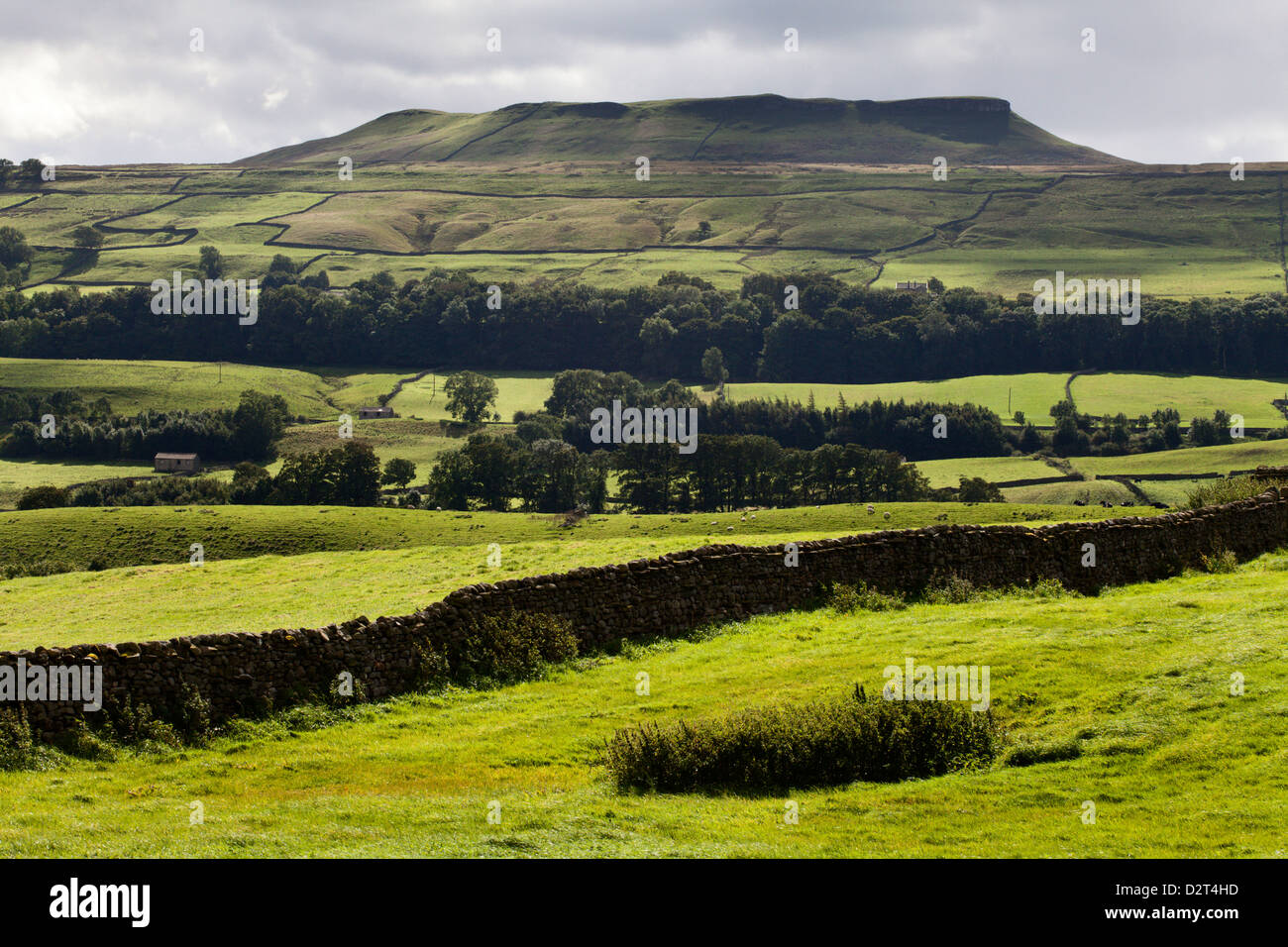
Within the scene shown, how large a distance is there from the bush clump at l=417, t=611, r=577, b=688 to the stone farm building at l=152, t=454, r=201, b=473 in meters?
102

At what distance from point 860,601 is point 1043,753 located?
10.8m

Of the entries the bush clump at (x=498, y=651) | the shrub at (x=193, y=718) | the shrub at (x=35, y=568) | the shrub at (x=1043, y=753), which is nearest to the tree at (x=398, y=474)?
the shrub at (x=35, y=568)

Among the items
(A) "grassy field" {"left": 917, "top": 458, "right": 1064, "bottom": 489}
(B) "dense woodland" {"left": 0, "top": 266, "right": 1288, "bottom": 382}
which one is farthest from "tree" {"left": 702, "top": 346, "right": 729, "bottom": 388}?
(A) "grassy field" {"left": 917, "top": 458, "right": 1064, "bottom": 489}

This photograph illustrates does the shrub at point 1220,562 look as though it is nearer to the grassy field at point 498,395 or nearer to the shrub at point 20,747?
the shrub at point 20,747

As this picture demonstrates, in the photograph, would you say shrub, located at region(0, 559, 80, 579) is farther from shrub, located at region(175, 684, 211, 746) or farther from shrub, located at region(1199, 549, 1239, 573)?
shrub, located at region(1199, 549, 1239, 573)

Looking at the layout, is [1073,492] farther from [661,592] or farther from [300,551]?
[661,592]

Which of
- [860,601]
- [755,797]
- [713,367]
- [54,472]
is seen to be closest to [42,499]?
[54,472]

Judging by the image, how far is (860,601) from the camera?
25.6m

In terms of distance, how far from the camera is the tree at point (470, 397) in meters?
143

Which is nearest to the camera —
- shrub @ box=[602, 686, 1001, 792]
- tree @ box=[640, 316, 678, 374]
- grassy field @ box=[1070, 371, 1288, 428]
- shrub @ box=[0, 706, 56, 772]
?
shrub @ box=[602, 686, 1001, 792]

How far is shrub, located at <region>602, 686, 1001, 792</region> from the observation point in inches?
593

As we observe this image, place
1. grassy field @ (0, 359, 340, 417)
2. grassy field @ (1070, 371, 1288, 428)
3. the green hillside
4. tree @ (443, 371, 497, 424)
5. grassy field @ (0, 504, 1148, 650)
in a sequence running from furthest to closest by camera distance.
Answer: grassy field @ (0, 359, 340, 417)
tree @ (443, 371, 497, 424)
grassy field @ (1070, 371, 1288, 428)
the green hillside
grassy field @ (0, 504, 1148, 650)
